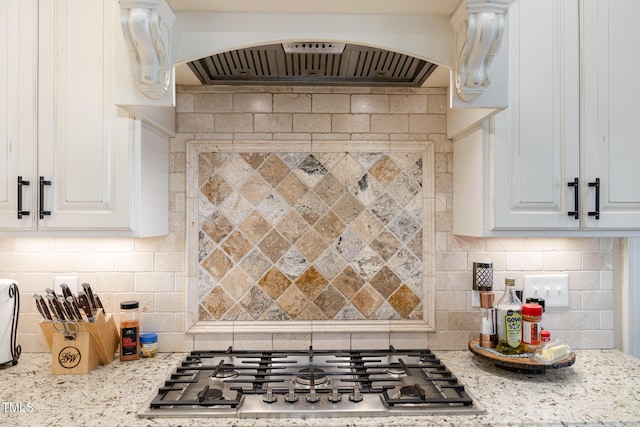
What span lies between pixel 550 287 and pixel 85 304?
73.2 inches

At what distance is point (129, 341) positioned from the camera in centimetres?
167

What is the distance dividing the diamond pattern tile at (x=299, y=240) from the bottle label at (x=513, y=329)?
41cm

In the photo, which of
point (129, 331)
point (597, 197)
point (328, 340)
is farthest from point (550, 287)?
point (129, 331)

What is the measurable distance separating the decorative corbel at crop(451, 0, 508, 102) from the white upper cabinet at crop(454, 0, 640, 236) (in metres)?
0.20

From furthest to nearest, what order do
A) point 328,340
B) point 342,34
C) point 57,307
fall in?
point 328,340
point 57,307
point 342,34

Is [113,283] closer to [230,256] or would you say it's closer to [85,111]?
[230,256]

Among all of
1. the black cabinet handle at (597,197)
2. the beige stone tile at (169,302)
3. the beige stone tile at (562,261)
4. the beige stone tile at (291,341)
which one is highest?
the black cabinet handle at (597,197)

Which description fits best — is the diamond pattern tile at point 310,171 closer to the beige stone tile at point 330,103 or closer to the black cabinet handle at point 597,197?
the beige stone tile at point 330,103

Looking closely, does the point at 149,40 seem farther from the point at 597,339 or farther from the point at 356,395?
the point at 597,339

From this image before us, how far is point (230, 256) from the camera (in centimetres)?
184

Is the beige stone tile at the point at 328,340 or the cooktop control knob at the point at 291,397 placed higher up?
the beige stone tile at the point at 328,340

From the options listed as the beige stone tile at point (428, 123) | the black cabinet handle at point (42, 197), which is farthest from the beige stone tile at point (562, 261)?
the black cabinet handle at point (42, 197)

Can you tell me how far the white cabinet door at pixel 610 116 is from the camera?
1531mm

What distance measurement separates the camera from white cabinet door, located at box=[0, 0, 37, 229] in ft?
4.75
